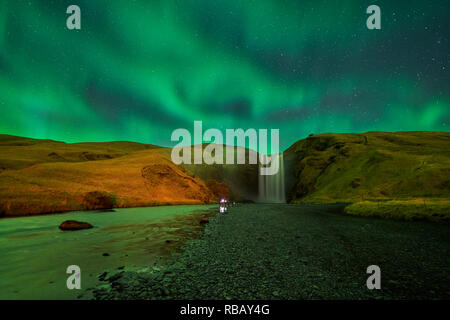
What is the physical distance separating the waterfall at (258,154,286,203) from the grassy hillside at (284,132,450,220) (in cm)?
536

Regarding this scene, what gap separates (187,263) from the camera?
8.15m

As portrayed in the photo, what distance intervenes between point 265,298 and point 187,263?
4.10 m

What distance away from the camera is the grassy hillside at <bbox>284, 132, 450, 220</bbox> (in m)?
50.0

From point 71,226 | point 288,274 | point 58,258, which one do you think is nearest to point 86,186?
point 71,226

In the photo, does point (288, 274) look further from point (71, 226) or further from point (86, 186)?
point (86, 186)

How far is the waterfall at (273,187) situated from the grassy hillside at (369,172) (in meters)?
5.36

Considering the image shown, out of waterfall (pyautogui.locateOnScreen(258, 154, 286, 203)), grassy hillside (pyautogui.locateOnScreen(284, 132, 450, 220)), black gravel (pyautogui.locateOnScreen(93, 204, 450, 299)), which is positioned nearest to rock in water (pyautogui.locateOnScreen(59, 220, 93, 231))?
black gravel (pyautogui.locateOnScreen(93, 204, 450, 299))

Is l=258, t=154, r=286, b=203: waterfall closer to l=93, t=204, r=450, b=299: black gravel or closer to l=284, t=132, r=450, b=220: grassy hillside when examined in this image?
l=284, t=132, r=450, b=220: grassy hillside

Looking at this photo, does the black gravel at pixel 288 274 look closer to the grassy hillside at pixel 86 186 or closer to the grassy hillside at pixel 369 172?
the grassy hillside at pixel 369 172

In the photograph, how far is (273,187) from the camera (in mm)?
136000

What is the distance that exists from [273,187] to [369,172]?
65.8 metres

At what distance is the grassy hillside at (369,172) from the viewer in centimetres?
4997

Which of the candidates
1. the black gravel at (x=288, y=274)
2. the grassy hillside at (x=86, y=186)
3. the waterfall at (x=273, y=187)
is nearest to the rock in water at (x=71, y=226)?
the black gravel at (x=288, y=274)
